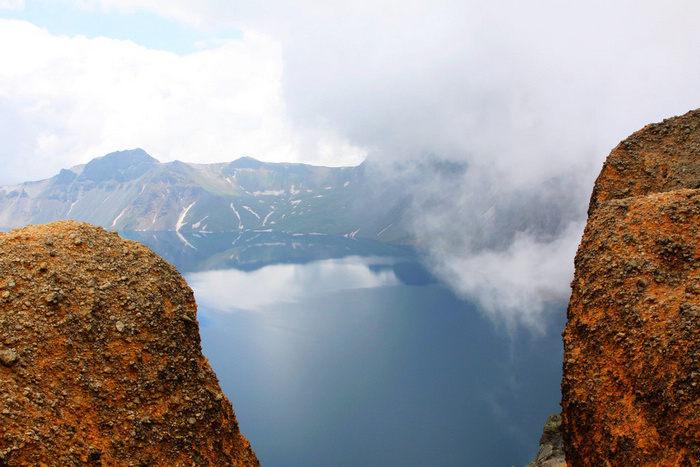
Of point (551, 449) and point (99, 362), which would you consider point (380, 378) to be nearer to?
point (551, 449)

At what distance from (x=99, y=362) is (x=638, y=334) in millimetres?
17439

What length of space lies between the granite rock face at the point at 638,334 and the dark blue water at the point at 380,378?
5273 centimetres

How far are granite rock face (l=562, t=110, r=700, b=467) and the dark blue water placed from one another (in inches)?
2076

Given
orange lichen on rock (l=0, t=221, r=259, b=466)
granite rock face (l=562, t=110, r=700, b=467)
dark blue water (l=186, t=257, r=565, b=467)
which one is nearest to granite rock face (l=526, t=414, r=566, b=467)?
granite rock face (l=562, t=110, r=700, b=467)

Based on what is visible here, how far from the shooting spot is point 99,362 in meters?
11.9

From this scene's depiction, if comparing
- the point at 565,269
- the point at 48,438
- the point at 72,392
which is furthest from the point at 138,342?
the point at 565,269

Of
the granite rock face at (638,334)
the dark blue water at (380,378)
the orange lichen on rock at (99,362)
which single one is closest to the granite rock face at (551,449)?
the granite rock face at (638,334)

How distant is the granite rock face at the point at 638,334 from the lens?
1106 cm

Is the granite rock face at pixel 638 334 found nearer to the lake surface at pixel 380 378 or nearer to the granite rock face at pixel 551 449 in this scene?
the granite rock face at pixel 551 449

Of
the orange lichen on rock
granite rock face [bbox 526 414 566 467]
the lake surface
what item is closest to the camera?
the orange lichen on rock

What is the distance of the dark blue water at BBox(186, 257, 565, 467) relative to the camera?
203ft

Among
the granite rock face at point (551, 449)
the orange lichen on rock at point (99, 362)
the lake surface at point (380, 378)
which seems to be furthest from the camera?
the lake surface at point (380, 378)

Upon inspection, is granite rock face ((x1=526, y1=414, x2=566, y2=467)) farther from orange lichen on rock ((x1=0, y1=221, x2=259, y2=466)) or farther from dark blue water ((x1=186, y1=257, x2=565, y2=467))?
dark blue water ((x1=186, y1=257, x2=565, y2=467))

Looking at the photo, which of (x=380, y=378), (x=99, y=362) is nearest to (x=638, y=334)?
(x=99, y=362)
